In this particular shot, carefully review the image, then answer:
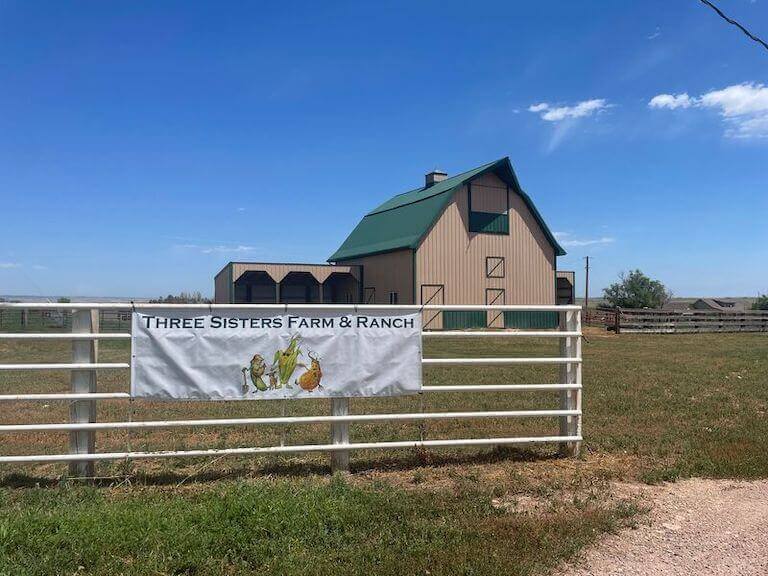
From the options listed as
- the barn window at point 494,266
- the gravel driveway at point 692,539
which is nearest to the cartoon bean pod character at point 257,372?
the gravel driveway at point 692,539

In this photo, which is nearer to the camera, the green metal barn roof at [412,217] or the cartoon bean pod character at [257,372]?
the cartoon bean pod character at [257,372]

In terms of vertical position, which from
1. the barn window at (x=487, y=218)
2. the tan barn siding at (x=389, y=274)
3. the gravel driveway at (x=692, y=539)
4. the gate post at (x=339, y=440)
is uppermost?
the barn window at (x=487, y=218)

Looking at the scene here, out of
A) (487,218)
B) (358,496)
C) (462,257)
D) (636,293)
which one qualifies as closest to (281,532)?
(358,496)

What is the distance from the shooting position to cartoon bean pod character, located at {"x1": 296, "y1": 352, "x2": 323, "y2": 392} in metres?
6.10

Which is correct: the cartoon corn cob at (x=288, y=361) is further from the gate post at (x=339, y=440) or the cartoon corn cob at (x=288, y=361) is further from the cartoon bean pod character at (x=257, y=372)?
the gate post at (x=339, y=440)

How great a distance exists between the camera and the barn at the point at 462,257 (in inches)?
1423

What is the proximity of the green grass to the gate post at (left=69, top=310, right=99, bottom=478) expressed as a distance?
56 centimetres

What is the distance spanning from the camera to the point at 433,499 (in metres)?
5.25

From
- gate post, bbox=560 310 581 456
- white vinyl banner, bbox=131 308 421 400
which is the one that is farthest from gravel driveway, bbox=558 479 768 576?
white vinyl banner, bbox=131 308 421 400

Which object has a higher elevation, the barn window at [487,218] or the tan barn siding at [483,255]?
the barn window at [487,218]

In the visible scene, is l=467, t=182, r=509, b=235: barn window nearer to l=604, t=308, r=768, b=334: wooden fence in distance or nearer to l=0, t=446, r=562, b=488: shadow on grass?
l=604, t=308, r=768, b=334: wooden fence in distance

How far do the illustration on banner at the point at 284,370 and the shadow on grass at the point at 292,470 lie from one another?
83cm

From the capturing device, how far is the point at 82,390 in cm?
588

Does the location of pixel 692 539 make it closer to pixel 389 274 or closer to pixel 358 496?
pixel 358 496
